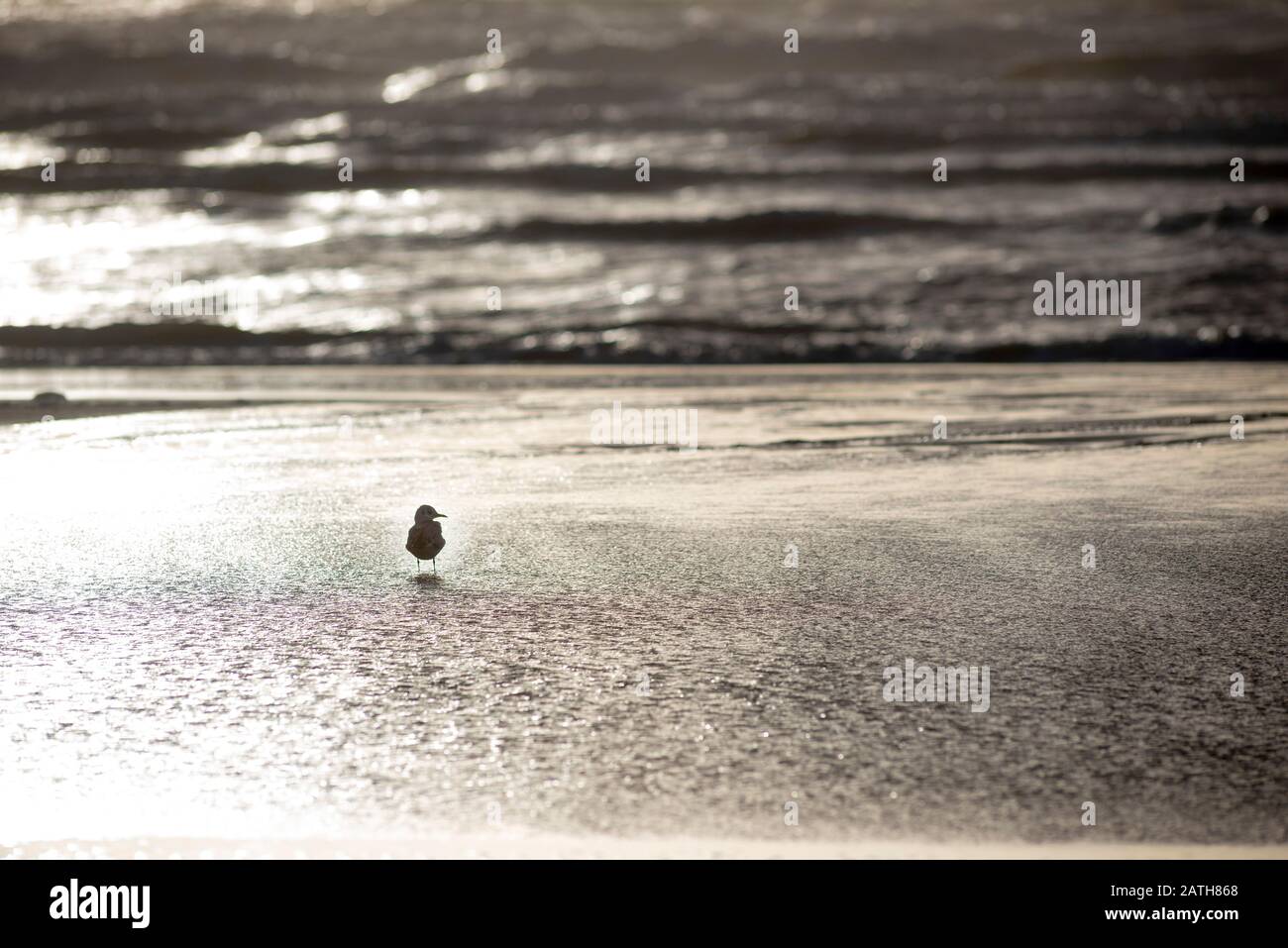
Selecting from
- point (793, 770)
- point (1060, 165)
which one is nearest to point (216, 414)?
point (793, 770)

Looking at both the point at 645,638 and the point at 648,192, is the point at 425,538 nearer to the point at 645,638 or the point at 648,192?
the point at 645,638

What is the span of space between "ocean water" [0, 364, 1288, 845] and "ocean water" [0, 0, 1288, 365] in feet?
27.1

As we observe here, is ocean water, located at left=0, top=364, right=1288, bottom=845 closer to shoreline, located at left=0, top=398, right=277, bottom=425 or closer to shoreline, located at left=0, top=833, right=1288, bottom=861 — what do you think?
shoreline, located at left=0, top=833, right=1288, bottom=861

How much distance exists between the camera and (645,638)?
4.71 metres

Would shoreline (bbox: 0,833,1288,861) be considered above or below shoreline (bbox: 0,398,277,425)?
below

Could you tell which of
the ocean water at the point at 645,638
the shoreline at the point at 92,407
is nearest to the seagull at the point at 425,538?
the ocean water at the point at 645,638

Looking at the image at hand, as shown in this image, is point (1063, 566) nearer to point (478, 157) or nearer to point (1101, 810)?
point (1101, 810)

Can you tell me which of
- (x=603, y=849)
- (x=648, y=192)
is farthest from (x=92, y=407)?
(x=648, y=192)

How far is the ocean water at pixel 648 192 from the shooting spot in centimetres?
1781

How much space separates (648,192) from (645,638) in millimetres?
27457

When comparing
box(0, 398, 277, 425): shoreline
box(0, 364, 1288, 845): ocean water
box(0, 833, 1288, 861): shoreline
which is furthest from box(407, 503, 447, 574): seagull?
box(0, 398, 277, 425): shoreline

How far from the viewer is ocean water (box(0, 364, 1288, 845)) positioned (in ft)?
11.1

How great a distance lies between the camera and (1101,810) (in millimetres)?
3322
